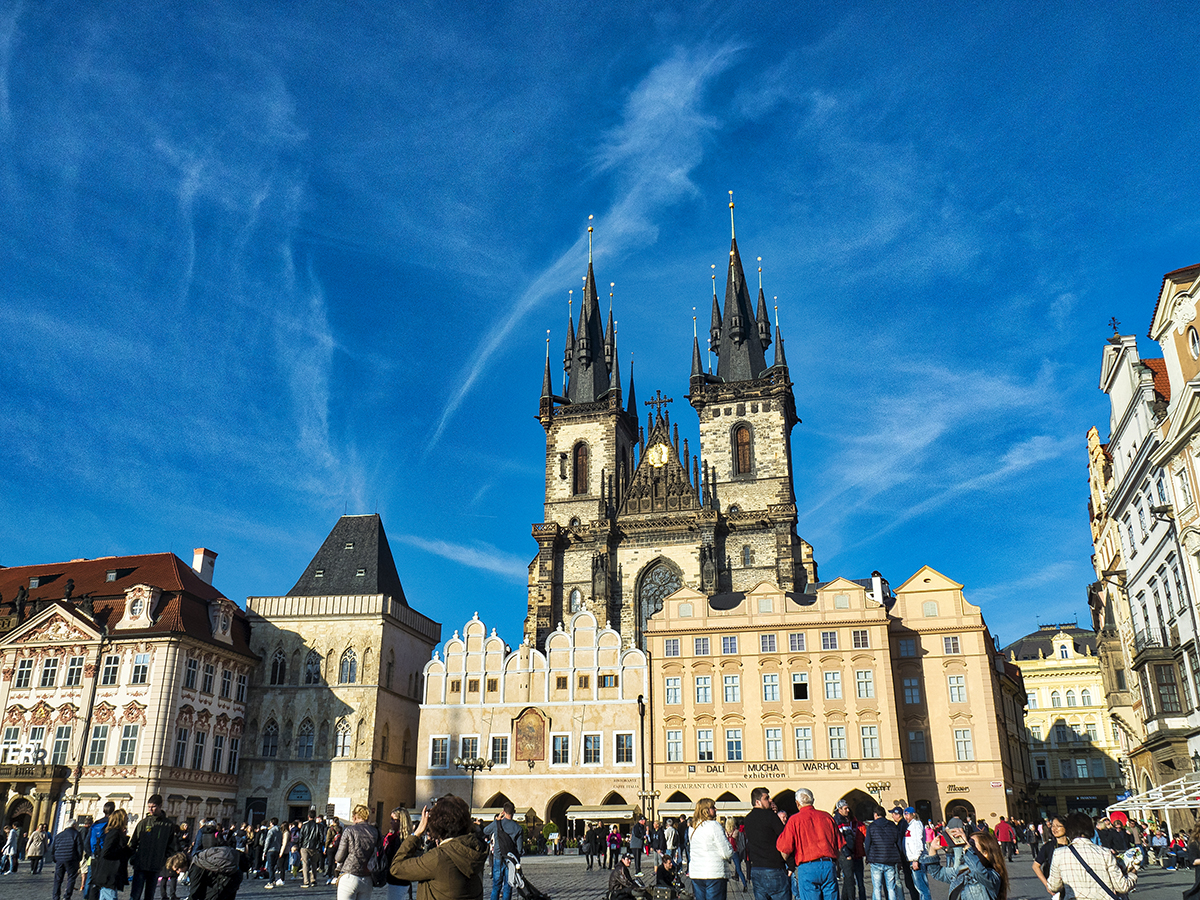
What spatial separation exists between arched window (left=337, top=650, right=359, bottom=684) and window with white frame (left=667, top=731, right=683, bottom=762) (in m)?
17.1

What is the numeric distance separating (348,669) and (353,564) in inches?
284

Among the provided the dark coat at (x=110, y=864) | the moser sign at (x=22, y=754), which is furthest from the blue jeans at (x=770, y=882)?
the moser sign at (x=22, y=754)

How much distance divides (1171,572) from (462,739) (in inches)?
1257

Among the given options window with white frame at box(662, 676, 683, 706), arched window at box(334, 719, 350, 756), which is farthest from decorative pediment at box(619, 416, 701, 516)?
arched window at box(334, 719, 350, 756)

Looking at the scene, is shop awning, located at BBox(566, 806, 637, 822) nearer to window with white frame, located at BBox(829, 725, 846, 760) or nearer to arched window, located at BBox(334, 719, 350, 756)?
window with white frame, located at BBox(829, 725, 846, 760)

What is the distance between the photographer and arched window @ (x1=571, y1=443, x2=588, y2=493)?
6775 cm

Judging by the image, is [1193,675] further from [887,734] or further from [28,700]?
[28,700]

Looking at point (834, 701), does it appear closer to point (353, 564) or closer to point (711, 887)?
point (353, 564)

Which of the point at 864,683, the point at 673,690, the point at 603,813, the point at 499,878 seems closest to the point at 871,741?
the point at 864,683

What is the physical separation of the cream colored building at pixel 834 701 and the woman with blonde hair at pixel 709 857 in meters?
34.2

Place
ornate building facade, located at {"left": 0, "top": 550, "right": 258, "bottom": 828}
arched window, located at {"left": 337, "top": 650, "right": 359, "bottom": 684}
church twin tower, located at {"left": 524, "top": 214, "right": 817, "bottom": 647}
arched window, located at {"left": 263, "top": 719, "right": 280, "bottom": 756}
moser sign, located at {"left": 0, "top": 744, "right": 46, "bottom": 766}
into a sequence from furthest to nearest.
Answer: church twin tower, located at {"left": 524, "top": 214, "right": 817, "bottom": 647}
arched window, located at {"left": 337, "top": 650, "right": 359, "bottom": 684}
arched window, located at {"left": 263, "top": 719, "right": 280, "bottom": 756}
moser sign, located at {"left": 0, "top": 744, "right": 46, "bottom": 766}
ornate building facade, located at {"left": 0, "top": 550, "right": 258, "bottom": 828}

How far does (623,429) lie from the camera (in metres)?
71.6

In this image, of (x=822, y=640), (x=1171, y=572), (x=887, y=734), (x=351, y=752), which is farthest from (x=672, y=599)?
(x=1171, y=572)

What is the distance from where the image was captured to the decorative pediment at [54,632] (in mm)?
45750
